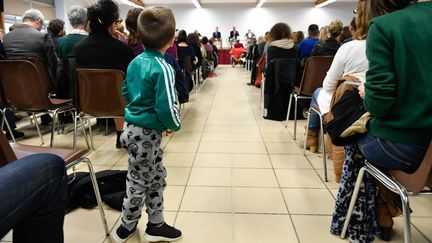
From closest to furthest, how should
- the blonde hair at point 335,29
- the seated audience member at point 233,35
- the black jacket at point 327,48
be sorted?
the black jacket at point 327,48, the blonde hair at point 335,29, the seated audience member at point 233,35

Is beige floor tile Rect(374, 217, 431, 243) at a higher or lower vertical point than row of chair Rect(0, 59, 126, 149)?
lower

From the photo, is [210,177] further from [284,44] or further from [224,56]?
[224,56]

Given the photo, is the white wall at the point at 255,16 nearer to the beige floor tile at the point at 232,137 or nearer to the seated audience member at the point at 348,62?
the beige floor tile at the point at 232,137

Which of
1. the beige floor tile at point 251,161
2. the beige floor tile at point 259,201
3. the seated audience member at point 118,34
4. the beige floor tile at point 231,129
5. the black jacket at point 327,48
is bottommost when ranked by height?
the beige floor tile at point 259,201

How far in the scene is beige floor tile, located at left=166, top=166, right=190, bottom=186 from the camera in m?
2.19

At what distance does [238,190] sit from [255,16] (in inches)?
570

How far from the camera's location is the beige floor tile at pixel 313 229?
1.58 m

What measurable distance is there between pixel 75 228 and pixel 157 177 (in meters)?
0.58

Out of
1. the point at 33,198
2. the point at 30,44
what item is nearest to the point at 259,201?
the point at 33,198

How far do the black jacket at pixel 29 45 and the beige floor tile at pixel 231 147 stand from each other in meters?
1.64

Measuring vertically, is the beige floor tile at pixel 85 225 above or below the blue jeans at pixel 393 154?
below

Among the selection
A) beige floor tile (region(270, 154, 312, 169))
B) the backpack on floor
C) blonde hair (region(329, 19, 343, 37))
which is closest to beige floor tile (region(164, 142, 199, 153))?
beige floor tile (region(270, 154, 312, 169))

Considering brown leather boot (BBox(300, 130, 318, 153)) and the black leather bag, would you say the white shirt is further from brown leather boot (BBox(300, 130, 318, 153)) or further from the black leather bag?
brown leather boot (BBox(300, 130, 318, 153))

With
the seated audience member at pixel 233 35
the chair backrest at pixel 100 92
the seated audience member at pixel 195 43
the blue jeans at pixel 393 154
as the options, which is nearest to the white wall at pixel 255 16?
the seated audience member at pixel 233 35
